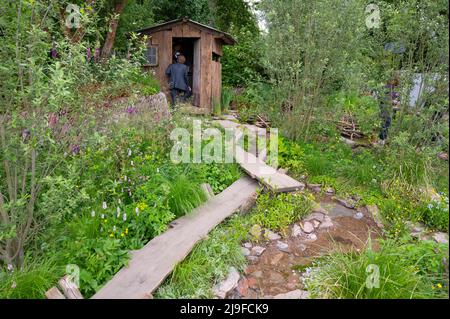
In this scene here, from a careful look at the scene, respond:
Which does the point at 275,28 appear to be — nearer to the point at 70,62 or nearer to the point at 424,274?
the point at 70,62

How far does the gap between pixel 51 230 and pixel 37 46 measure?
185 centimetres

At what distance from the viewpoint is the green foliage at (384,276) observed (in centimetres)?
281

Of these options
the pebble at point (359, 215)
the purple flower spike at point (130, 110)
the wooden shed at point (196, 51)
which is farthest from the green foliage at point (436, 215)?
the wooden shed at point (196, 51)

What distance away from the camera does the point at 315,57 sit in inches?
261

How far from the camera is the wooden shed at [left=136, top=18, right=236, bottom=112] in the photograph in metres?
11.1

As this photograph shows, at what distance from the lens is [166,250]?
335 centimetres

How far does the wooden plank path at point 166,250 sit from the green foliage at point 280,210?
22 cm

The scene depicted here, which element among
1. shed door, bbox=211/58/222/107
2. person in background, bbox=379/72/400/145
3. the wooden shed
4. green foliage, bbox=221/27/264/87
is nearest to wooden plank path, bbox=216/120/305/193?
person in background, bbox=379/72/400/145

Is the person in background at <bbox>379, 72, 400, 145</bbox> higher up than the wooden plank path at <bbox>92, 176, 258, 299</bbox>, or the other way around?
the person in background at <bbox>379, 72, 400, 145</bbox>

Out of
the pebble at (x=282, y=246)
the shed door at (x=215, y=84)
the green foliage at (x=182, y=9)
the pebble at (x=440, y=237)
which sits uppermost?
the green foliage at (x=182, y=9)

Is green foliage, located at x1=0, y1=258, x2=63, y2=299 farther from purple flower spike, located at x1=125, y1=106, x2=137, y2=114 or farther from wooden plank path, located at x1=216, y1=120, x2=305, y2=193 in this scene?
purple flower spike, located at x1=125, y1=106, x2=137, y2=114

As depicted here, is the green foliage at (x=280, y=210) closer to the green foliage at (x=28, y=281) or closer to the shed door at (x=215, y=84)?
the green foliage at (x=28, y=281)

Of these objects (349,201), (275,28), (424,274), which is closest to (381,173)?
(349,201)

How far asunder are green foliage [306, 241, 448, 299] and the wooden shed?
845 cm
